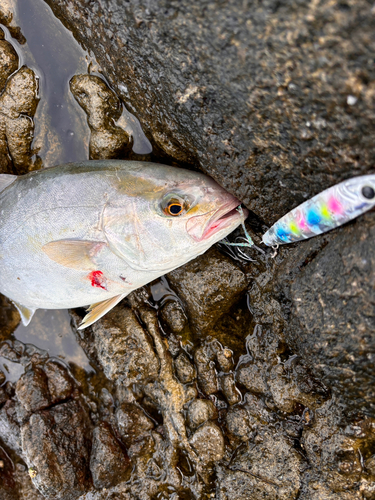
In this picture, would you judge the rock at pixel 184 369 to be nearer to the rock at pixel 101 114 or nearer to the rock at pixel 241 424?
the rock at pixel 241 424

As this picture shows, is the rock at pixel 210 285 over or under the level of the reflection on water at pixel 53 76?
under

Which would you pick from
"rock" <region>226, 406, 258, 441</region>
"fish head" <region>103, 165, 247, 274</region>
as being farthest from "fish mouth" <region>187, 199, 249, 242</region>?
"rock" <region>226, 406, 258, 441</region>

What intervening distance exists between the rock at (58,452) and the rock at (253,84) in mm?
2676

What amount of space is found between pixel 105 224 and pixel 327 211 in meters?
1.62

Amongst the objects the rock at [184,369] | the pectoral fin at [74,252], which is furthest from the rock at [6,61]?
the rock at [184,369]

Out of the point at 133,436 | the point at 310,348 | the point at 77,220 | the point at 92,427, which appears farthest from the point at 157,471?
the point at 77,220

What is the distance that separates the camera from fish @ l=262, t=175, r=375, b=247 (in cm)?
207

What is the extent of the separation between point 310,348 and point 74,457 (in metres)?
2.41

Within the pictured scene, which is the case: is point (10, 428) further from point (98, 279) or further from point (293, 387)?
point (293, 387)

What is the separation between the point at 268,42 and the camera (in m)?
1.97

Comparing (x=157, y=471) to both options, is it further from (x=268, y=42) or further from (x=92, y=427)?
(x=268, y=42)

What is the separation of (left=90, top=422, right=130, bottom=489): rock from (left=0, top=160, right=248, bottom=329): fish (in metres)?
1.40

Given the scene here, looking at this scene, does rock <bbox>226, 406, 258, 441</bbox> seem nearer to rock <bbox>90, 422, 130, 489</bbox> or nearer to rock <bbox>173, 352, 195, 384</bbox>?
rock <bbox>173, 352, 195, 384</bbox>

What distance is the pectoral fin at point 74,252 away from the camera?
9.14ft
